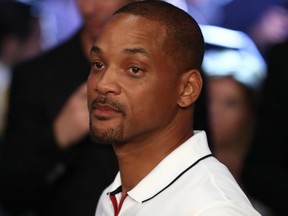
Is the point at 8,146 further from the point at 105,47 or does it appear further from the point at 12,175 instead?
the point at 105,47

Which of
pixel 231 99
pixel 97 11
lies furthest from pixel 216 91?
pixel 97 11

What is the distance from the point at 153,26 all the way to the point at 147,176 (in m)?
0.44

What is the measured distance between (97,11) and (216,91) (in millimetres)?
1349

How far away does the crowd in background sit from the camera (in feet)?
13.1

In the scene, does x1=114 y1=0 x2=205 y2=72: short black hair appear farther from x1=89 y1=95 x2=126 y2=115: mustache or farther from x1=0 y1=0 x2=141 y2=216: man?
x1=0 y1=0 x2=141 y2=216: man

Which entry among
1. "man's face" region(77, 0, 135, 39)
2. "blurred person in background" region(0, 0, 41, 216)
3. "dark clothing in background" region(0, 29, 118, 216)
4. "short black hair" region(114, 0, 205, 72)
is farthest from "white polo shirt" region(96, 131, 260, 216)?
"blurred person in background" region(0, 0, 41, 216)

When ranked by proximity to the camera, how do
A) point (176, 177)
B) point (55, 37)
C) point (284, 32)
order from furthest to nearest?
point (55, 37) → point (284, 32) → point (176, 177)

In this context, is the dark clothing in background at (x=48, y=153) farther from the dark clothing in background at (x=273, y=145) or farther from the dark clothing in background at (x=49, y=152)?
the dark clothing in background at (x=273, y=145)

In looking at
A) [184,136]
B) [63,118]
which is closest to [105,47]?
[184,136]

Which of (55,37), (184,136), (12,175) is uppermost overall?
(184,136)

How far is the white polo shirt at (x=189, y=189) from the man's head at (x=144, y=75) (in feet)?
0.32

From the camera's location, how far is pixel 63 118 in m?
3.90

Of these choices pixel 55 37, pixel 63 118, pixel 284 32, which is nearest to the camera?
pixel 63 118

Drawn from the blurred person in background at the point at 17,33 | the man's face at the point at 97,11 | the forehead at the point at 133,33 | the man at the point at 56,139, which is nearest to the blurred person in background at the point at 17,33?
the blurred person in background at the point at 17,33
